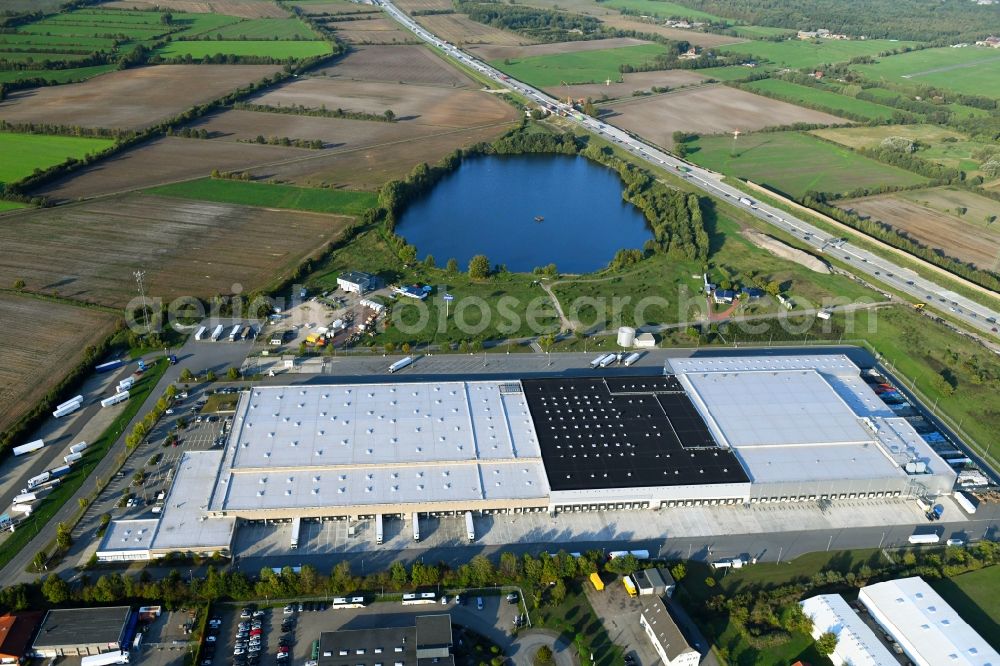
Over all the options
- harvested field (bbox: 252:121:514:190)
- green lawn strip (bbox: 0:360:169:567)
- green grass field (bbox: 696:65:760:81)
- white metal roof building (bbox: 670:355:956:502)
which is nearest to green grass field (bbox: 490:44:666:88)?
green grass field (bbox: 696:65:760:81)

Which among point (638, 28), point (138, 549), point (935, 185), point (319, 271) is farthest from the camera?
point (638, 28)

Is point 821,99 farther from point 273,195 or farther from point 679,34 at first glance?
point 273,195

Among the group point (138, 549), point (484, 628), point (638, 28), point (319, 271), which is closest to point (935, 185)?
point (319, 271)

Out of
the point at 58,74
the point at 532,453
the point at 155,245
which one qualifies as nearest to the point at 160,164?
the point at 155,245

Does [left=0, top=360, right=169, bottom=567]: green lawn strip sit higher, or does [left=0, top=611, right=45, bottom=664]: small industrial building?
[left=0, top=360, right=169, bottom=567]: green lawn strip

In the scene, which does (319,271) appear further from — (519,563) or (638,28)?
(638,28)

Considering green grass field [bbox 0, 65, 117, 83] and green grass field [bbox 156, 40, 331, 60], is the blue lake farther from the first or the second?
green grass field [bbox 0, 65, 117, 83]
